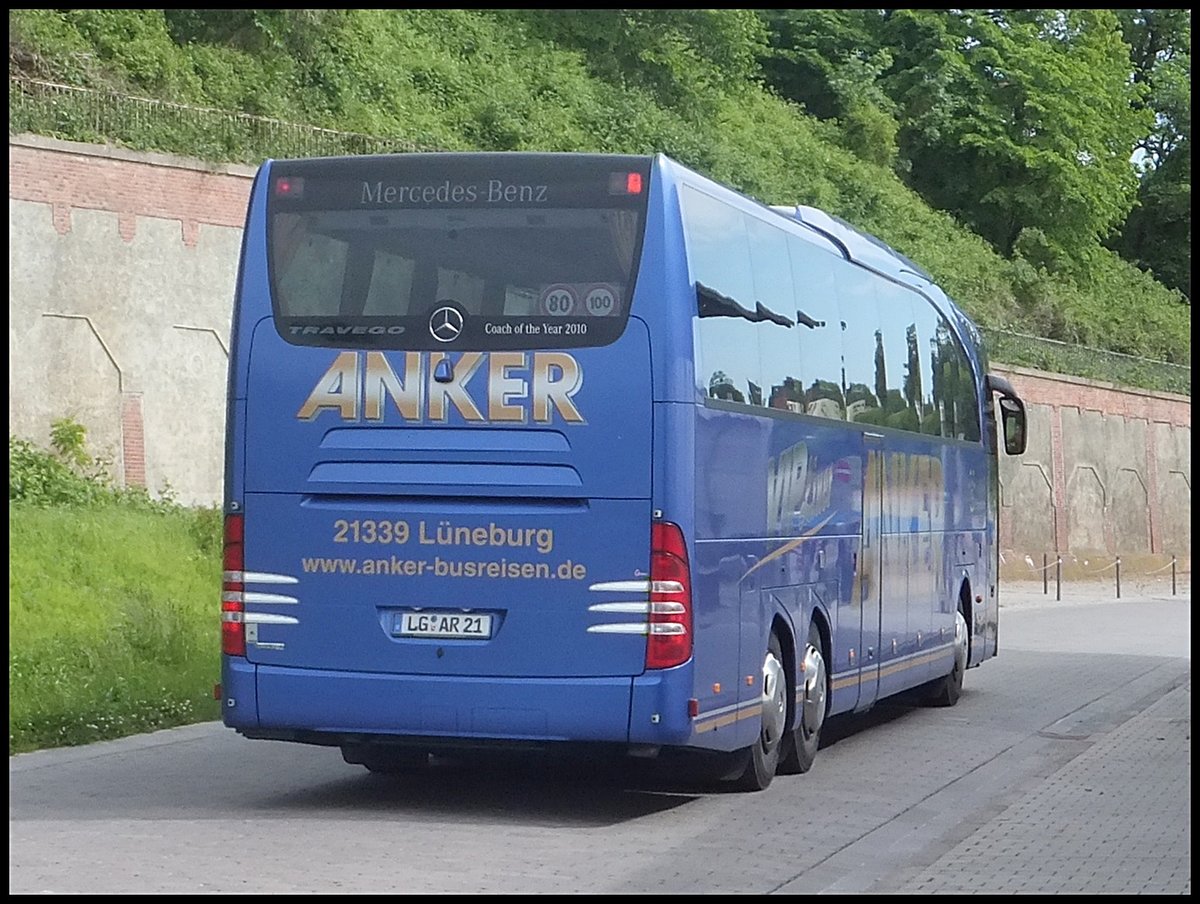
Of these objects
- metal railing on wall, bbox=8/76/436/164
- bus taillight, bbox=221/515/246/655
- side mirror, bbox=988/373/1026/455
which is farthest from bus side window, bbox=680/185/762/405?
metal railing on wall, bbox=8/76/436/164

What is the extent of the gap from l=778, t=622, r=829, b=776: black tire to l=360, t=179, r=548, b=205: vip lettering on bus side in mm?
3632

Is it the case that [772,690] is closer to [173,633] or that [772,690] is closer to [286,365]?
[286,365]

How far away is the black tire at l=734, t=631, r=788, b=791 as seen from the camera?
13.2 meters

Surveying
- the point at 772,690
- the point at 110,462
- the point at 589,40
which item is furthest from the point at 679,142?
the point at 772,690

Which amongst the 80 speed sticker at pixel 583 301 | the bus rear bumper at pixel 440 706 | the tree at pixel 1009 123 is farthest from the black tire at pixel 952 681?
the tree at pixel 1009 123

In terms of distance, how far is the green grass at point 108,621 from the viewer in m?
16.0

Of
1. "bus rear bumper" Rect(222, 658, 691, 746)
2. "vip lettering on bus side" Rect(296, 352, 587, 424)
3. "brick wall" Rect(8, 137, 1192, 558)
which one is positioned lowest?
"bus rear bumper" Rect(222, 658, 691, 746)

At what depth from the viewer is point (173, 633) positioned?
1959 centimetres

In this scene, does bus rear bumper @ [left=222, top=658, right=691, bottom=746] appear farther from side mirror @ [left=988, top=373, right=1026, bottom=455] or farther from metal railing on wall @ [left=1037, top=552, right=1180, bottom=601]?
metal railing on wall @ [left=1037, top=552, right=1180, bottom=601]

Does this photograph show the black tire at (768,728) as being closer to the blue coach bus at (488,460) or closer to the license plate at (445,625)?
the blue coach bus at (488,460)

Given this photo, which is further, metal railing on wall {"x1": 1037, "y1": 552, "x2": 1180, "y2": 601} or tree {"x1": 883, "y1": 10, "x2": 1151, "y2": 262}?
tree {"x1": 883, "y1": 10, "x2": 1151, "y2": 262}

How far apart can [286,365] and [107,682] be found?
19.6 ft

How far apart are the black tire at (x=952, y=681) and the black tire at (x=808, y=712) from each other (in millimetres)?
5337

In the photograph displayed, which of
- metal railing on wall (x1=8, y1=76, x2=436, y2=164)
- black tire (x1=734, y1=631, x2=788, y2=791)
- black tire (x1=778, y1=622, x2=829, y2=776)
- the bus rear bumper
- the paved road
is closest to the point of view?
the paved road
